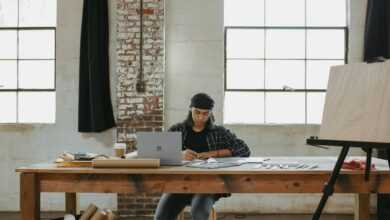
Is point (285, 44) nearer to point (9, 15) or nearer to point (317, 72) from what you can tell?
point (317, 72)

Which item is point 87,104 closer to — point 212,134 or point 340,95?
point 212,134

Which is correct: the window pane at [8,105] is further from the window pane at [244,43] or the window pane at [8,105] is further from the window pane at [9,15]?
the window pane at [244,43]

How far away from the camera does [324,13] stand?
16.5ft

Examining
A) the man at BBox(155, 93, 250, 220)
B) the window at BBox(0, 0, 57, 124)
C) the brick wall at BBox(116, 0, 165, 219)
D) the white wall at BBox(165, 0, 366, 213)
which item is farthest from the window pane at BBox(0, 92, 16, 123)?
the man at BBox(155, 93, 250, 220)

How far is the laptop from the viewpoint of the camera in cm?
298

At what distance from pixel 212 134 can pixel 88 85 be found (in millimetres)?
1813

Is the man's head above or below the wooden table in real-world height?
above

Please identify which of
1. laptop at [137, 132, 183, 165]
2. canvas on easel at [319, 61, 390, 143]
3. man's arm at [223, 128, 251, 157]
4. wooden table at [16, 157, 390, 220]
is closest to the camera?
canvas on easel at [319, 61, 390, 143]

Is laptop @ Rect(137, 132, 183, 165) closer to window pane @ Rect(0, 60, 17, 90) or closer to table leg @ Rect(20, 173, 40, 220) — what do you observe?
table leg @ Rect(20, 173, 40, 220)

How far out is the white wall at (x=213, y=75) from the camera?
4887 mm

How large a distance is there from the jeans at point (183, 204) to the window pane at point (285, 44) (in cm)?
227

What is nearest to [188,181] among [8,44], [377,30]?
[377,30]

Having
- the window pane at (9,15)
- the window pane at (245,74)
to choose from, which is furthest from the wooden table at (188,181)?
the window pane at (9,15)

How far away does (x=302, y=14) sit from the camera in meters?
5.04
